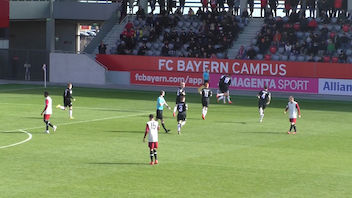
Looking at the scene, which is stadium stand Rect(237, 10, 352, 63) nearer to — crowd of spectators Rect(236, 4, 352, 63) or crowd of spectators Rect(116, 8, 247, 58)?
crowd of spectators Rect(236, 4, 352, 63)

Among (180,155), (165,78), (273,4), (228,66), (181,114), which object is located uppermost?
(273,4)

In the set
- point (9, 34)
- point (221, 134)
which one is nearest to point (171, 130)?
point (221, 134)

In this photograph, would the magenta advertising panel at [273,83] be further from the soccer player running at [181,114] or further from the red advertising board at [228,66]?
the soccer player running at [181,114]

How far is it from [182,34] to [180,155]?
3716 cm

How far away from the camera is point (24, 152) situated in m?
29.4

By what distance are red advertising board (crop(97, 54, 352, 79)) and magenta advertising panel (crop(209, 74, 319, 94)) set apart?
310 millimetres

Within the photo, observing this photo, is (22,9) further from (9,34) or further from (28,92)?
(28,92)

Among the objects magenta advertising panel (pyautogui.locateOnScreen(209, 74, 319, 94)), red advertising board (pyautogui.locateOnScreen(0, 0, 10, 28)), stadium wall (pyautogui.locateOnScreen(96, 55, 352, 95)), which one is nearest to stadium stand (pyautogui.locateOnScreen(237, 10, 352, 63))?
stadium wall (pyautogui.locateOnScreen(96, 55, 352, 95))

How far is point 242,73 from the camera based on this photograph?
60.8m

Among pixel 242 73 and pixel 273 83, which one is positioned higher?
pixel 242 73

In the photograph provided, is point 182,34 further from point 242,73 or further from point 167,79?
point 242,73

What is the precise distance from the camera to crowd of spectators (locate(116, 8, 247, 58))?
6412 cm

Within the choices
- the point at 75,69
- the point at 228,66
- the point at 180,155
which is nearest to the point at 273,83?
the point at 228,66

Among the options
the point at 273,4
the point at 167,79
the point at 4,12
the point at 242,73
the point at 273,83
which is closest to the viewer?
→ the point at 273,83
